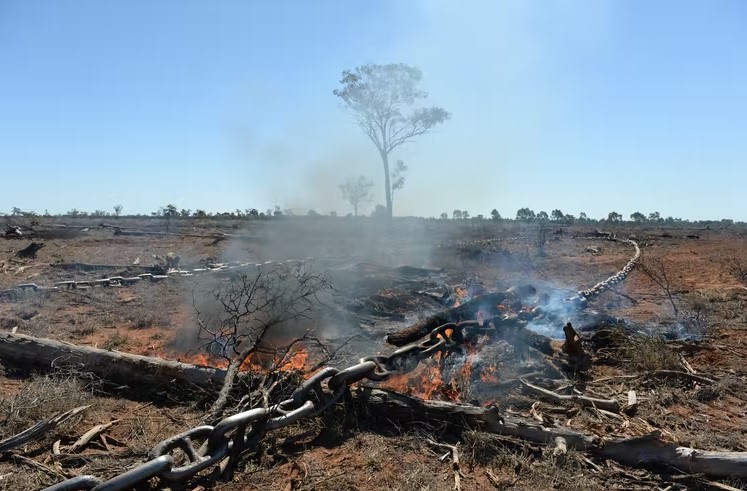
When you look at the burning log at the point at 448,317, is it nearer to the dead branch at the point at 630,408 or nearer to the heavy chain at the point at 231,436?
the heavy chain at the point at 231,436

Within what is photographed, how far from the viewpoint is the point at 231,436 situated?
370 centimetres

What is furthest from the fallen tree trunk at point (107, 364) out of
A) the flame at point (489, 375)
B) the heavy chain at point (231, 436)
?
the flame at point (489, 375)

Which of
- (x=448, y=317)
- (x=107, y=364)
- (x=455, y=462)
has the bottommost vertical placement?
(x=455, y=462)

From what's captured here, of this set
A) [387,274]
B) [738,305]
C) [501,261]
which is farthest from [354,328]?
[501,261]

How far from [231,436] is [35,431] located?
1.76m

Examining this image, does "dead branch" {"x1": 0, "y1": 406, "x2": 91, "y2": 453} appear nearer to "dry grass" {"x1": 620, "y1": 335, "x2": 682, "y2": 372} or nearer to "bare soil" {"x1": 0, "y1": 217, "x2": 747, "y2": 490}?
"bare soil" {"x1": 0, "y1": 217, "x2": 747, "y2": 490}

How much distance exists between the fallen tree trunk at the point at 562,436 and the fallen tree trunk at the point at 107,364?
192cm

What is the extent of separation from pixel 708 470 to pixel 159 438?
4.65 m

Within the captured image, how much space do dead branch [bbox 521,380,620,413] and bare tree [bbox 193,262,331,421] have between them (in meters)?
2.91

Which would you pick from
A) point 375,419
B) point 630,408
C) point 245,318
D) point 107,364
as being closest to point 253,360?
point 107,364

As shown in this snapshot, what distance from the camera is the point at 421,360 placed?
234 inches

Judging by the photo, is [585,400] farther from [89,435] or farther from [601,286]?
[601,286]

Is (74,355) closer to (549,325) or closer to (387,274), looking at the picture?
(549,325)

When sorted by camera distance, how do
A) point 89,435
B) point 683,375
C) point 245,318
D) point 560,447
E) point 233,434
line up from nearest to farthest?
1. point 560,447
2. point 233,434
3. point 89,435
4. point 683,375
5. point 245,318
